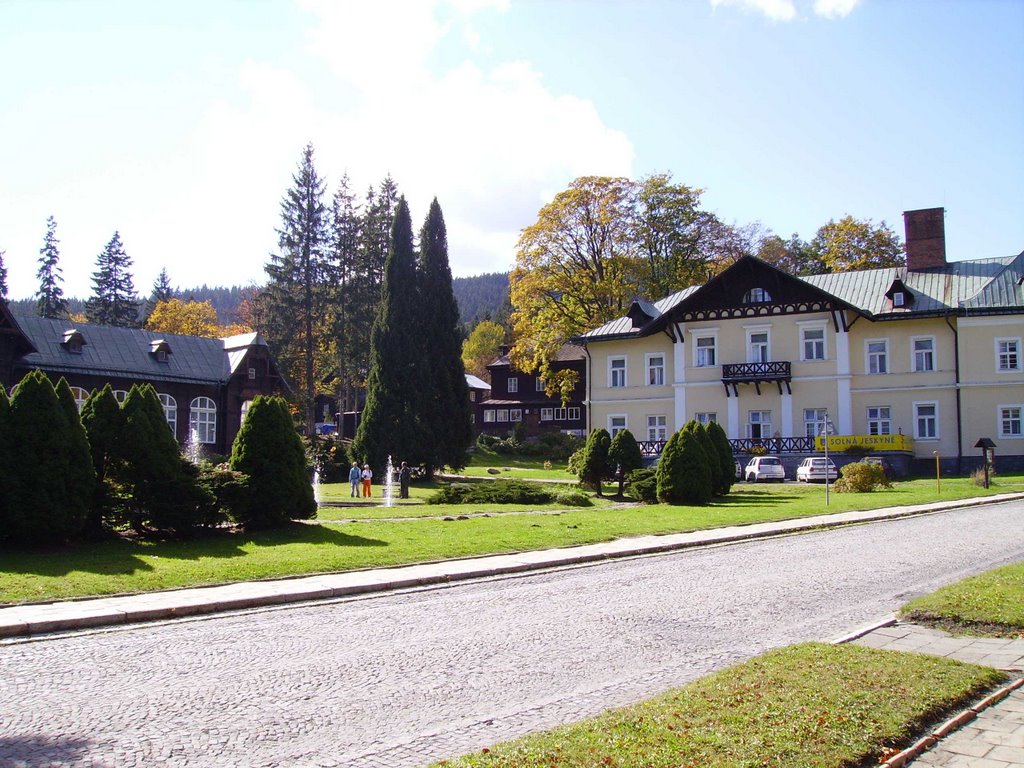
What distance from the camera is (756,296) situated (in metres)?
47.2

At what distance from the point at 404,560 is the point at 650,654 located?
7.00m

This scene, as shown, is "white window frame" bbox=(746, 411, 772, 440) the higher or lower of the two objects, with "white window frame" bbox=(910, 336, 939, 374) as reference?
lower

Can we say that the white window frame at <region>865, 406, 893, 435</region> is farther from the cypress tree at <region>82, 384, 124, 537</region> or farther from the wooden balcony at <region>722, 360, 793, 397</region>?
the cypress tree at <region>82, 384, 124, 537</region>

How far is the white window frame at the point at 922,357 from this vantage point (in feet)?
143

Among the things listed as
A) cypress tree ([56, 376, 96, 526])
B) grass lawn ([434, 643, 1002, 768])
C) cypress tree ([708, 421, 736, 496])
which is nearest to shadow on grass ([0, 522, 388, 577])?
cypress tree ([56, 376, 96, 526])

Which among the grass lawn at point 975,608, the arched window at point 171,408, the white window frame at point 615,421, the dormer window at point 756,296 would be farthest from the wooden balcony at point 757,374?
the grass lawn at point 975,608

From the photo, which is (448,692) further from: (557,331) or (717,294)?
(557,331)

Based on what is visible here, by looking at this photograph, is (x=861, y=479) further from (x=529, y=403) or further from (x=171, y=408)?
(x=529, y=403)

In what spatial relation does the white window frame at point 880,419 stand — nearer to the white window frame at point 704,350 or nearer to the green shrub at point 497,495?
the white window frame at point 704,350

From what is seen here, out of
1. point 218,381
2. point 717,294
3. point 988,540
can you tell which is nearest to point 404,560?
point 988,540

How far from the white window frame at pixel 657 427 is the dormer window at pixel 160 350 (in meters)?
28.8

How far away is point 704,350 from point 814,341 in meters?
5.98

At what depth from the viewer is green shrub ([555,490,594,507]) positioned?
2762 centimetres

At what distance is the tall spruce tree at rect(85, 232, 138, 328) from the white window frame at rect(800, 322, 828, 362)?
63.6m
